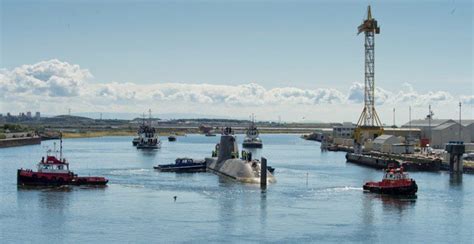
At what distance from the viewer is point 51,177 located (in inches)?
2630

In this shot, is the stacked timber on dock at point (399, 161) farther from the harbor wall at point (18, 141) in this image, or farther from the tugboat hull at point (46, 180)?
the harbor wall at point (18, 141)

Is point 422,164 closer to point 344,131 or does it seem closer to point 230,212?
point 230,212

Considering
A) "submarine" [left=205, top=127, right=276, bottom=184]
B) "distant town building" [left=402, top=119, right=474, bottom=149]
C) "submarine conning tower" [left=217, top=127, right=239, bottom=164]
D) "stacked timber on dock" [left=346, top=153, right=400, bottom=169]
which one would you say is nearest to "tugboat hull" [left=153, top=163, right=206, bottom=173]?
"submarine" [left=205, top=127, right=276, bottom=184]

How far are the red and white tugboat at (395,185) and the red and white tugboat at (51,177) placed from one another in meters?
23.1

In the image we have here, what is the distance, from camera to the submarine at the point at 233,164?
73.4 m

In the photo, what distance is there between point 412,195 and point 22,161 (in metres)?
56.5


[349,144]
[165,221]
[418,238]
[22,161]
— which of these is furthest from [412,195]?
[349,144]

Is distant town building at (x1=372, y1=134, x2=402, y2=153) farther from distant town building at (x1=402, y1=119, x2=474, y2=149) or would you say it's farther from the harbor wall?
the harbor wall

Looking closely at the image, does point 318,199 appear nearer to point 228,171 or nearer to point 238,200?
point 238,200

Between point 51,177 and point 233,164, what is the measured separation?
19.7 m

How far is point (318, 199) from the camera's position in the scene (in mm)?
60250

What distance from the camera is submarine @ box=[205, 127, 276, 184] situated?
7344cm

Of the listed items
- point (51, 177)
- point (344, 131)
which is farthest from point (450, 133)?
point (51, 177)

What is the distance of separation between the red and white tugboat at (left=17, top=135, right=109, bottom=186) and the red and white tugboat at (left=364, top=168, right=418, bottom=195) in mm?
23144
